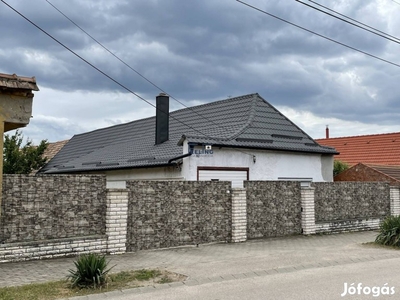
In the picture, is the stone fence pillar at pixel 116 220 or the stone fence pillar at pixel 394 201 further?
the stone fence pillar at pixel 394 201

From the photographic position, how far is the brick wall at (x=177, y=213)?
36.8 ft

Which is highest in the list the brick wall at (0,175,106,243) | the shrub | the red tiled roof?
the red tiled roof

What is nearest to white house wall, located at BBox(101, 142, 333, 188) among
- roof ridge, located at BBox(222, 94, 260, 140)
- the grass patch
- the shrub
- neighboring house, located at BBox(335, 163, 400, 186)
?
roof ridge, located at BBox(222, 94, 260, 140)

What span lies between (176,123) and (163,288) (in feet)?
50.3

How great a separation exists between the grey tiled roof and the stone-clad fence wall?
2611mm

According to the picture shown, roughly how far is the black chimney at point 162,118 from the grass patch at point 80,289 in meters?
11.9

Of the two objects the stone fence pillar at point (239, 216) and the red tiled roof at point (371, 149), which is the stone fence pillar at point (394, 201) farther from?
the red tiled roof at point (371, 149)

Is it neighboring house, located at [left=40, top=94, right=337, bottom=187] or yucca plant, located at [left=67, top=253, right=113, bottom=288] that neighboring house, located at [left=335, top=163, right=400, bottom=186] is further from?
yucca plant, located at [left=67, top=253, right=113, bottom=288]

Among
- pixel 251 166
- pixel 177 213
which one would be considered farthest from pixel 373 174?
pixel 177 213

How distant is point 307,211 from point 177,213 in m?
5.04

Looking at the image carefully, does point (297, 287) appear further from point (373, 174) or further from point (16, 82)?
point (373, 174)

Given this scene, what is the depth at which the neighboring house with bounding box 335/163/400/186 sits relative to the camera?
1820cm

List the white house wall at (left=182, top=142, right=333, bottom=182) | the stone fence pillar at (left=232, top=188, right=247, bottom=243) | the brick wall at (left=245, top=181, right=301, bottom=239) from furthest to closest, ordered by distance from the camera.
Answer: the white house wall at (left=182, top=142, right=333, bottom=182)
the brick wall at (left=245, top=181, right=301, bottom=239)
the stone fence pillar at (left=232, top=188, right=247, bottom=243)

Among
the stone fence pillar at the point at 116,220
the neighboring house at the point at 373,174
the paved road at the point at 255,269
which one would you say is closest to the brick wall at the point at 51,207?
the stone fence pillar at the point at 116,220
